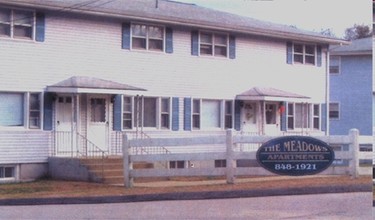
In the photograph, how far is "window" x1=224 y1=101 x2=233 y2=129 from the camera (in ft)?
26.1

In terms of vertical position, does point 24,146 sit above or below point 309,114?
below

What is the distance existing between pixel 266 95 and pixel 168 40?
3.74 ft

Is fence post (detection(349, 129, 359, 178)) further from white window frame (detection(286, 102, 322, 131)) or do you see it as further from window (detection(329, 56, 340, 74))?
window (detection(329, 56, 340, 74))

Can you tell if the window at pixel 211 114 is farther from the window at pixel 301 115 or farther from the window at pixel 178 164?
the window at pixel 301 115

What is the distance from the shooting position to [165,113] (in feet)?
27.5

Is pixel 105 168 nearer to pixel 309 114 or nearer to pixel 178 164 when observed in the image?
pixel 178 164

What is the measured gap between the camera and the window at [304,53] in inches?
327

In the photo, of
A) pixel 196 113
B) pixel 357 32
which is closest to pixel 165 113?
pixel 196 113

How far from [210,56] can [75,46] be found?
4.47 ft

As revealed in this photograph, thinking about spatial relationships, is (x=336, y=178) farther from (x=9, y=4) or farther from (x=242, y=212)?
(x=9, y=4)

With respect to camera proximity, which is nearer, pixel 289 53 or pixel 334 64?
pixel 334 64

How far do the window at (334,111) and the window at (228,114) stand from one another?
89 cm

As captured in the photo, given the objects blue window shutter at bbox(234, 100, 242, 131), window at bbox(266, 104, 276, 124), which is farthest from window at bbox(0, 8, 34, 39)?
window at bbox(266, 104, 276, 124)

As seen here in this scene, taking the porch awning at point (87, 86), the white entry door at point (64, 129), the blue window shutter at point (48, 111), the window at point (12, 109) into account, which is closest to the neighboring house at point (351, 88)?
the porch awning at point (87, 86)
